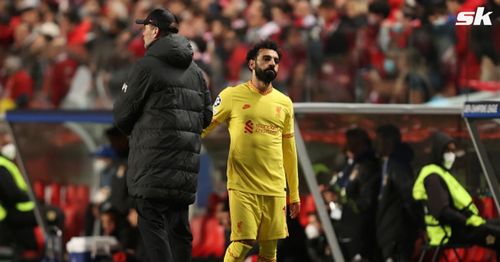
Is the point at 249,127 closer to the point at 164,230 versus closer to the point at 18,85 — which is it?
the point at 164,230

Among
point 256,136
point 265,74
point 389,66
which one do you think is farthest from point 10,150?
point 265,74

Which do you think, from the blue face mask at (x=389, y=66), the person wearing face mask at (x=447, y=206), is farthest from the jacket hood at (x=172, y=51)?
the blue face mask at (x=389, y=66)

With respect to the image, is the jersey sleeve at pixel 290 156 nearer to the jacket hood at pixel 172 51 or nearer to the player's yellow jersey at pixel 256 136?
the player's yellow jersey at pixel 256 136

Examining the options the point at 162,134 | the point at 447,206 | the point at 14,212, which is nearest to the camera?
the point at 162,134

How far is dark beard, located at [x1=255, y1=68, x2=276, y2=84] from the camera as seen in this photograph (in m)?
12.8

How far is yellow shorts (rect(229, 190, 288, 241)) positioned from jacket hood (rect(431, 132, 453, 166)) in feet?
7.80

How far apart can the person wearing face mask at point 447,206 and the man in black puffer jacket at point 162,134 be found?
3.30m

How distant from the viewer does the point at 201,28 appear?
2034cm

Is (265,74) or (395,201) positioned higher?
(265,74)

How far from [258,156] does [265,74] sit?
0.66 m

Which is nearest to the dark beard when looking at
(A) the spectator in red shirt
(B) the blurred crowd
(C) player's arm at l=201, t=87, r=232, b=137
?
(C) player's arm at l=201, t=87, r=232, b=137

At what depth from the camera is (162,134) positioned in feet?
39.1

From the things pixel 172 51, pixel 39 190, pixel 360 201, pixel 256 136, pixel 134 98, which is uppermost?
pixel 172 51

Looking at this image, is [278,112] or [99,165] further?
[99,165]
